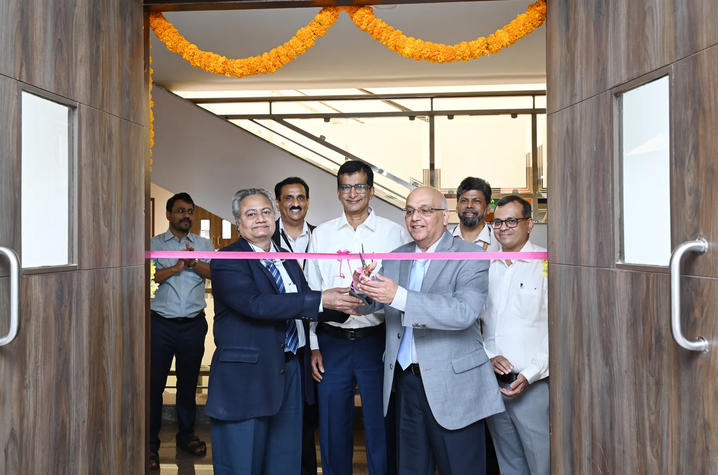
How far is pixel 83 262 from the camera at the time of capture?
2.50 metres

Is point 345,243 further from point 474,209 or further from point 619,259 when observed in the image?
point 619,259

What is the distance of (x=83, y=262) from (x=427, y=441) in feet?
5.31

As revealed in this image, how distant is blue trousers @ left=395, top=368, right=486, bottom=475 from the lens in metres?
2.85

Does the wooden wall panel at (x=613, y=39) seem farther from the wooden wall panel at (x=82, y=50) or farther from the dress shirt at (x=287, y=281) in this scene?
the wooden wall panel at (x=82, y=50)

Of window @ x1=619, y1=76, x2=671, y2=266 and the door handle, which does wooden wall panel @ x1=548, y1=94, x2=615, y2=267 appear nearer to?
window @ x1=619, y1=76, x2=671, y2=266

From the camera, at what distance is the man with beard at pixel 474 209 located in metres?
4.13

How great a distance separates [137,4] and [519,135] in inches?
249

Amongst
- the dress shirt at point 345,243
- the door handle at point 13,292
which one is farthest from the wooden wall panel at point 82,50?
the dress shirt at point 345,243

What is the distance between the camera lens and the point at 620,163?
2340 mm

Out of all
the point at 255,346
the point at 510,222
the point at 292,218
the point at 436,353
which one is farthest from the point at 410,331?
the point at 292,218

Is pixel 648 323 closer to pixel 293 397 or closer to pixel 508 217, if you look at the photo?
pixel 508 217

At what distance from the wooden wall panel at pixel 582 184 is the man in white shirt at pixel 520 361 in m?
0.36

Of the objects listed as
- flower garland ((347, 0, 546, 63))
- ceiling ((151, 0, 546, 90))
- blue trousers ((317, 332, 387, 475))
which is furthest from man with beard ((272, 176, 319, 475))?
ceiling ((151, 0, 546, 90))

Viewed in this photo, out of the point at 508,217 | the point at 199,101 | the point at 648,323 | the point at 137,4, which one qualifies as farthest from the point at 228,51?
the point at 648,323
